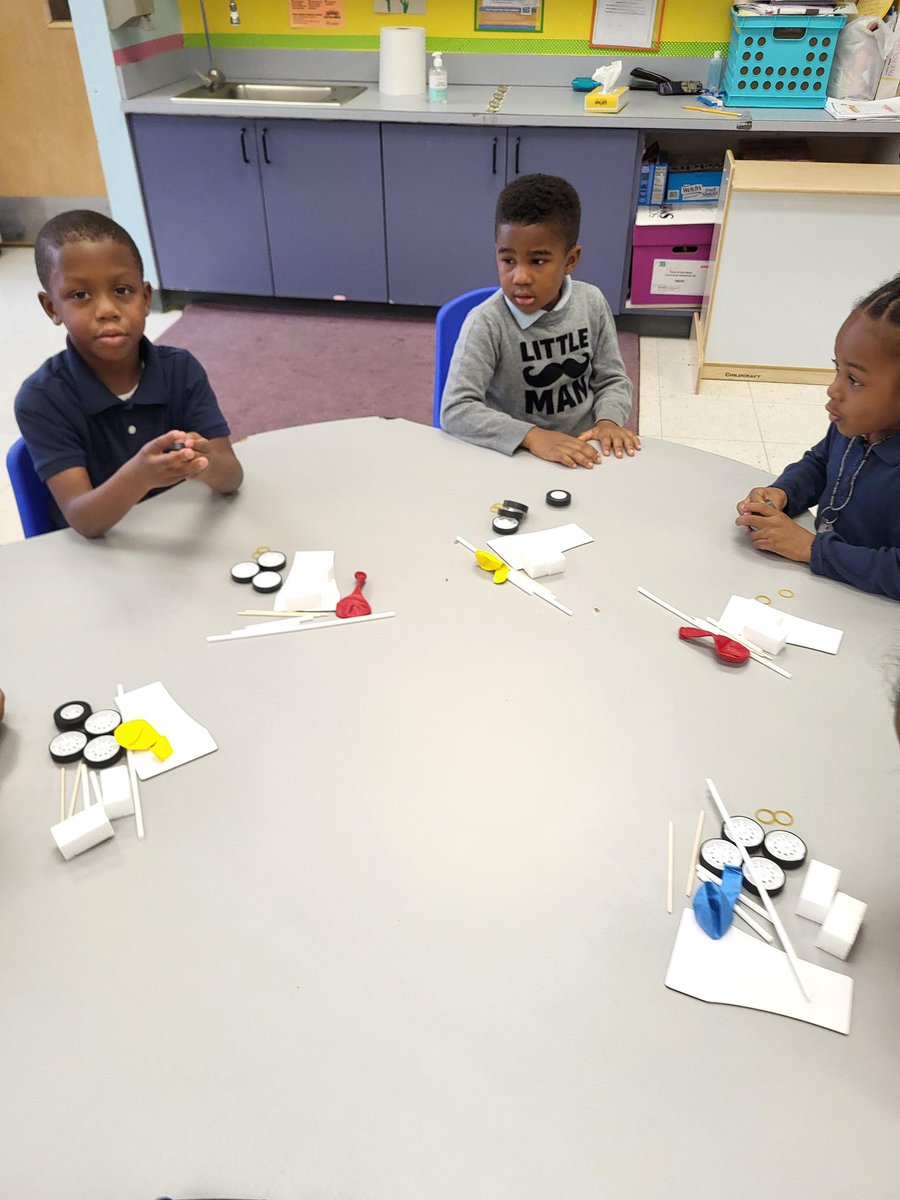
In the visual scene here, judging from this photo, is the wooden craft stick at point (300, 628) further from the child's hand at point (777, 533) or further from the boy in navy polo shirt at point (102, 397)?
the child's hand at point (777, 533)

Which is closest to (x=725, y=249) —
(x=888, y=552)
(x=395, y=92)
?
(x=395, y=92)

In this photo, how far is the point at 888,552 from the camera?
128cm

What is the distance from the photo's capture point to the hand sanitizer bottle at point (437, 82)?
3.62m

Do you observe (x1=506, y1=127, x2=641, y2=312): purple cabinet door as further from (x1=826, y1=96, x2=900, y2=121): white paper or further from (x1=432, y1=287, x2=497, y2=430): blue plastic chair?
(x1=432, y1=287, x2=497, y2=430): blue plastic chair

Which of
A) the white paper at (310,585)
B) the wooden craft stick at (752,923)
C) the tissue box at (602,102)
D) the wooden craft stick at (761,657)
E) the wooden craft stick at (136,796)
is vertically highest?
the tissue box at (602,102)

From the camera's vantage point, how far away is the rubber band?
95 cm

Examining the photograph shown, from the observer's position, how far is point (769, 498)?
4.80ft

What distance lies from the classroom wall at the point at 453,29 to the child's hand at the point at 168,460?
3446mm

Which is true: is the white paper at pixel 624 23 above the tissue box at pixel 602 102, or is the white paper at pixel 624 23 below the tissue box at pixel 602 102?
above

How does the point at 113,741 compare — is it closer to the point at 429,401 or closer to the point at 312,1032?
the point at 312,1032

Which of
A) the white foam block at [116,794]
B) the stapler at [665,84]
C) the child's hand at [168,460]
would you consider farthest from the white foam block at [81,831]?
the stapler at [665,84]

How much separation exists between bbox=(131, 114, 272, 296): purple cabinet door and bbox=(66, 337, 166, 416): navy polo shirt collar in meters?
2.62

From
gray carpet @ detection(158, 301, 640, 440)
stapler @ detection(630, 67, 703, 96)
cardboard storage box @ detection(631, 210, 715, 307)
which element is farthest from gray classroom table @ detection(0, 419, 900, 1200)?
stapler @ detection(630, 67, 703, 96)

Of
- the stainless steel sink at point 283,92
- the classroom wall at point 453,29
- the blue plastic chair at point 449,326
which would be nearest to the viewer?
the blue plastic chair at point 449,326
